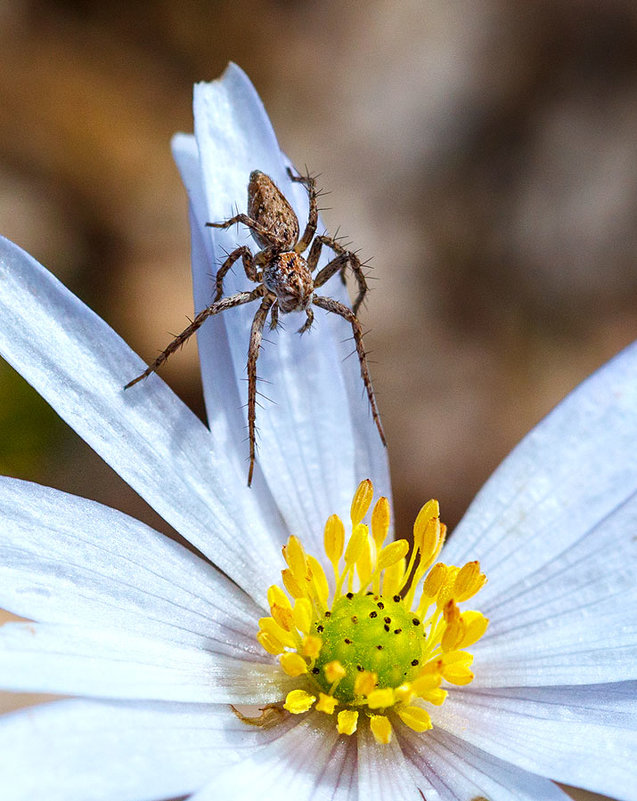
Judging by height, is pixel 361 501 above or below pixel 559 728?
above

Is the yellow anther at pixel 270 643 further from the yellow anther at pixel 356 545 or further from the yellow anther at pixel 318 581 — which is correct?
the yellow anther at pixel 356 545

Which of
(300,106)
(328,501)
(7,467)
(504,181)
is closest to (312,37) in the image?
(300,106)

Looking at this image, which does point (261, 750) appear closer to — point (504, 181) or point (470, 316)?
point (470, 316)

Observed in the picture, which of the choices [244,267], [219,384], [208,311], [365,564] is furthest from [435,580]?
[244,267]

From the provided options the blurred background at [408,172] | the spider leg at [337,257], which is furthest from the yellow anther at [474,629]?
the blurred background at [408,172]

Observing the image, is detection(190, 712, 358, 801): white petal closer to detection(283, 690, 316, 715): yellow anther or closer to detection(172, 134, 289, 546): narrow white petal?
detection(283, 690, 316, 715): yellow anther

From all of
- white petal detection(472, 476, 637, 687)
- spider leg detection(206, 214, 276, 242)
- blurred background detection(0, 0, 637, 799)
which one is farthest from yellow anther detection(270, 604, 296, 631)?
blurred background detection(0, 0, 637, 799)

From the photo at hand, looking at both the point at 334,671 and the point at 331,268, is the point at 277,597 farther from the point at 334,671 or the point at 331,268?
the point at 331,268

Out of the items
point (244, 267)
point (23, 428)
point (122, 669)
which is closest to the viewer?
point (122, 669)
